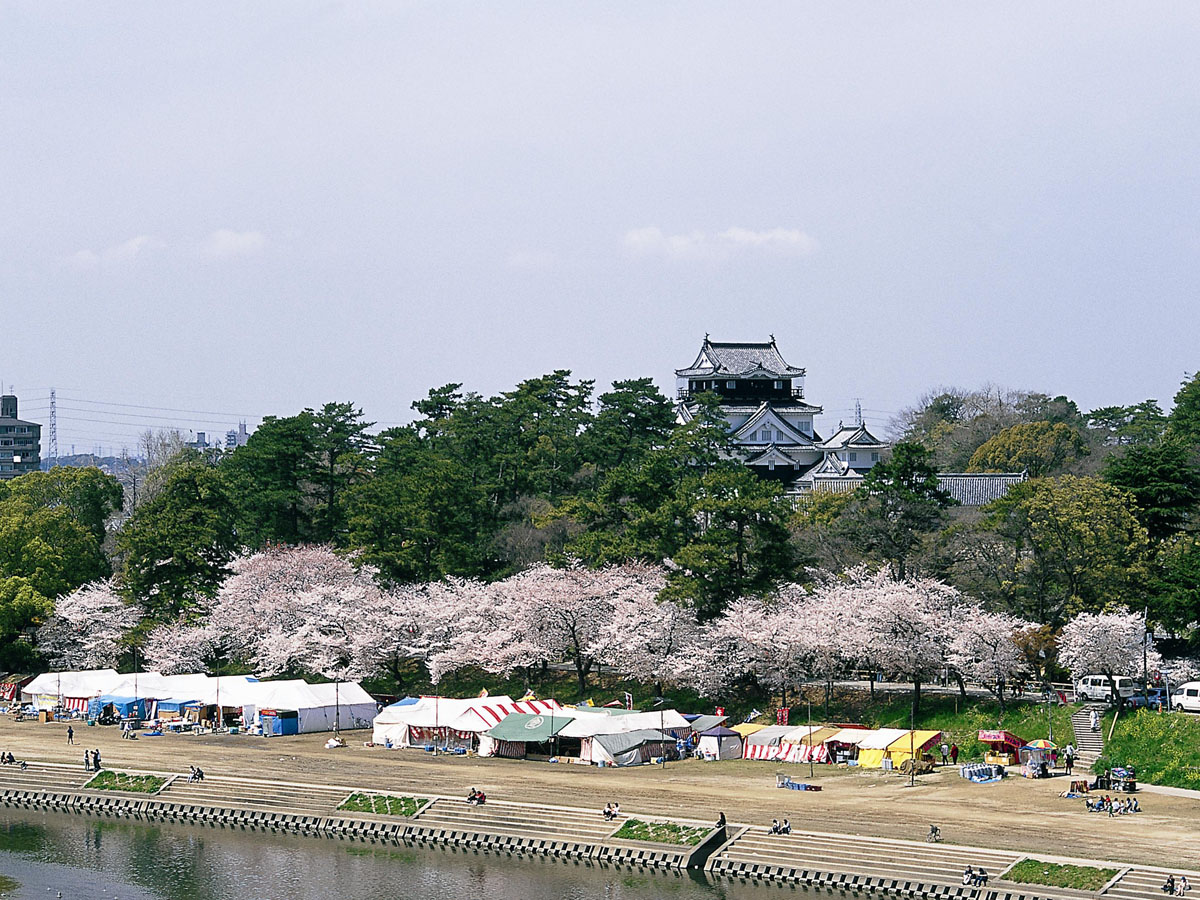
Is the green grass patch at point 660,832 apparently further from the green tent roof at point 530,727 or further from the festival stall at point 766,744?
the green tent roof at point 530,727

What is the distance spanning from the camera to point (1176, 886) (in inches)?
1273

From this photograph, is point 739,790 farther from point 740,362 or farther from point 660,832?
point 740,362

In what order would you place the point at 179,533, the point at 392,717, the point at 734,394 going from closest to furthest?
1. the point at 392,717
2. the point at 179,533
3. the point at 734,394

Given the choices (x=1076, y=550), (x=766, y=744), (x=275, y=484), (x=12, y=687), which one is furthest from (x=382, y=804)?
(x=275, y=484)

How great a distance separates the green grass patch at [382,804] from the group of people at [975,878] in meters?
16.5

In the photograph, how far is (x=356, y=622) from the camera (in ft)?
218

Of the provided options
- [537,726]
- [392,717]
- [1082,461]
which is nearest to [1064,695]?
[537,726]

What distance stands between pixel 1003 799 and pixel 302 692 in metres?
29.8

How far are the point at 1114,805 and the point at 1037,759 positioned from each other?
223 inches

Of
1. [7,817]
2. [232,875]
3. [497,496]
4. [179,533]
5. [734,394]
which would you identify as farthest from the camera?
[734,394]

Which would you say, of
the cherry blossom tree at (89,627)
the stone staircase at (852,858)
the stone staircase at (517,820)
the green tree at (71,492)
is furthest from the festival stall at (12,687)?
the stone staircase at (852,858)

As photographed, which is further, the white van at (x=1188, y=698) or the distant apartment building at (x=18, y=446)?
the distant apartment building at (x=18, y=446)

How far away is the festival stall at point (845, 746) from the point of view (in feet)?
160

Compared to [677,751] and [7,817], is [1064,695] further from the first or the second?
[7,817]
